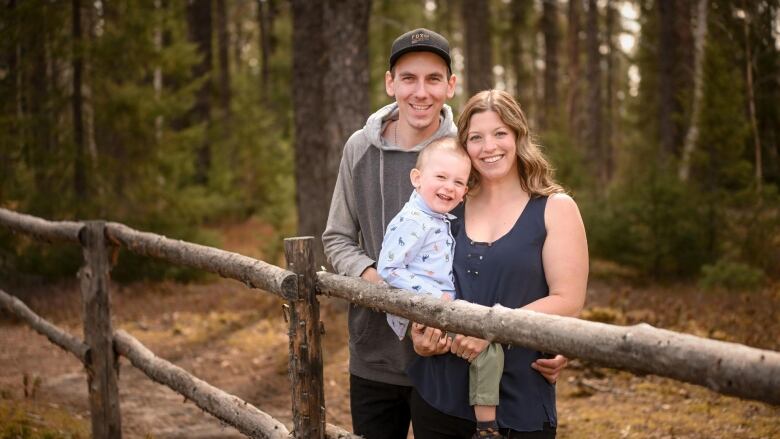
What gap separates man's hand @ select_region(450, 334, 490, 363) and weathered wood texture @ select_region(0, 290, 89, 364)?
11.8 feet

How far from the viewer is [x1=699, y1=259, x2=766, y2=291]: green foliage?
10000mm

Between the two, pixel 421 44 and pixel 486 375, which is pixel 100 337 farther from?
pixel 486 375

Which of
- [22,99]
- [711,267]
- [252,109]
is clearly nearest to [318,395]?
[711,267]

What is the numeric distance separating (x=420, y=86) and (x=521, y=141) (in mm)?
562

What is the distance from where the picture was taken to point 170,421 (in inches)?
251

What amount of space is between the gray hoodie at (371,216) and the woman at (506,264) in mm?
327

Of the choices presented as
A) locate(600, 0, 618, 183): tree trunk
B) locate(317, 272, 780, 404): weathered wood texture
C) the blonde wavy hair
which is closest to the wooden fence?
locate(317, 272, 780, 404): weathered wood texture

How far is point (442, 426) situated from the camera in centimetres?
293

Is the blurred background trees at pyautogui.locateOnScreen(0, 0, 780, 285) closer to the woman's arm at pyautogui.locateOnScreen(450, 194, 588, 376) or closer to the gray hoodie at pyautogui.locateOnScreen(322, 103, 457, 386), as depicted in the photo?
the gray hoodie at pyautogui.locateOnScreen(322, 103, 457, 386)

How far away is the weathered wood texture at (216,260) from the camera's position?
3482mm

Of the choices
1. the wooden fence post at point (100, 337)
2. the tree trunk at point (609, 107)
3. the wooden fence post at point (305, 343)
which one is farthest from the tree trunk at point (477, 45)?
the wooden fence post at point (305, 343)

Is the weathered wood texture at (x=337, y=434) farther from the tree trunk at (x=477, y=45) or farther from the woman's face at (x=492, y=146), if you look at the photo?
the tree trunk at (x=477, y=45)

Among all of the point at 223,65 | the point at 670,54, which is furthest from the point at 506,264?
the point at 223,65

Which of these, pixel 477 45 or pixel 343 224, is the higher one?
pixel 477 45
